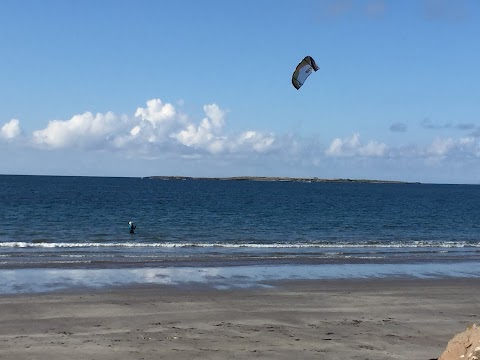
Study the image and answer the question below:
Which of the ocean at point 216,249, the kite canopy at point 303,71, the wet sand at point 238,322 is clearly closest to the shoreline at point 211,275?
the ocean at point 216,249

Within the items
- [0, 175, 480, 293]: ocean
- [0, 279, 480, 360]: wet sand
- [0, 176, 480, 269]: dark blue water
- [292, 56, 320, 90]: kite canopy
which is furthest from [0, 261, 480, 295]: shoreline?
[292, 56, 320, 90]: kite canopy

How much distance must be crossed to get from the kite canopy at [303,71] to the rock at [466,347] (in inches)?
361

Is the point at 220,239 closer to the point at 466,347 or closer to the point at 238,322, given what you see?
the point at 238,322

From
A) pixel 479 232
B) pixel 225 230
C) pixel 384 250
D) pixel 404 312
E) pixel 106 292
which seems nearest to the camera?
pixel 404 312

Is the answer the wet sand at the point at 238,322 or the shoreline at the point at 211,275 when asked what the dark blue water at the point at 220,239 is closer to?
the shoreline at the point at 211,275

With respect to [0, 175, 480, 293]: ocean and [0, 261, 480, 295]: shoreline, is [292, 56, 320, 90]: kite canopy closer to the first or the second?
[0, 261, 480, 295]: shoreline

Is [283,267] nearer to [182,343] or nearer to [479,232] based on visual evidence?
[182,343]

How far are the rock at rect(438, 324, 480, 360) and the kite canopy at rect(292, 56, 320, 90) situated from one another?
9170mm

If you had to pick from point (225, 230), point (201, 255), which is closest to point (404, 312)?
point (201, 255)

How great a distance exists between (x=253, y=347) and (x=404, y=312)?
5.85 meters

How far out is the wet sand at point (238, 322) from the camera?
12.6m

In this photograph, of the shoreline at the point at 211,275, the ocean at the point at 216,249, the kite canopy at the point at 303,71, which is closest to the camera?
the kite canopy at the point at 303,71

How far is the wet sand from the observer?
Answer: 41.4 ft

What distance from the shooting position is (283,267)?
26219 millimetres
